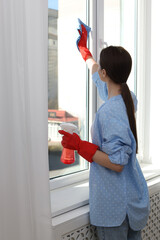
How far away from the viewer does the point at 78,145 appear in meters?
1.29

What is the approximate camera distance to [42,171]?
111 centimetres

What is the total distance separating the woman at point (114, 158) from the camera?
4.15 feet

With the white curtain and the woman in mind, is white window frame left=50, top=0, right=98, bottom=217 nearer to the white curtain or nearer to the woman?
the woman

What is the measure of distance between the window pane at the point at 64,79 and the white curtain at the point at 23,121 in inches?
20.5

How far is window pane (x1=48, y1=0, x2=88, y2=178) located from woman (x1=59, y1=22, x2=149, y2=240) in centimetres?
35

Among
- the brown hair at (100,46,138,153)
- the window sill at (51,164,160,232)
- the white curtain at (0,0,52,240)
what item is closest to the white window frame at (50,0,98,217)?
the window sill at (51,164,160,232)

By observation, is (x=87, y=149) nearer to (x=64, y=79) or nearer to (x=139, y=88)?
(x=64, y=79)

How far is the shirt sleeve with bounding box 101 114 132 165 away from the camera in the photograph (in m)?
1.24

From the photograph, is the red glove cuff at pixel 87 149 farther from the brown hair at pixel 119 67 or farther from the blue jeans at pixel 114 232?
the blue jeans at pixel 114 232

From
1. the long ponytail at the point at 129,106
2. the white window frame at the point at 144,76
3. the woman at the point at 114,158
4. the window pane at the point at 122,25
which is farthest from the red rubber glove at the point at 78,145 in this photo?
the white window frame at the point at 144,76

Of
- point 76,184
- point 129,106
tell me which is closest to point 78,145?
point 129,106

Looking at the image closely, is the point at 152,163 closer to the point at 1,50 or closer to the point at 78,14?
the point at 78,14

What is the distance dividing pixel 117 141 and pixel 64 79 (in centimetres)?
61

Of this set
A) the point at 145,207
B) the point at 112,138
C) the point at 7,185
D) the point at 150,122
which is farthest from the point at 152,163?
the point at 7,185
